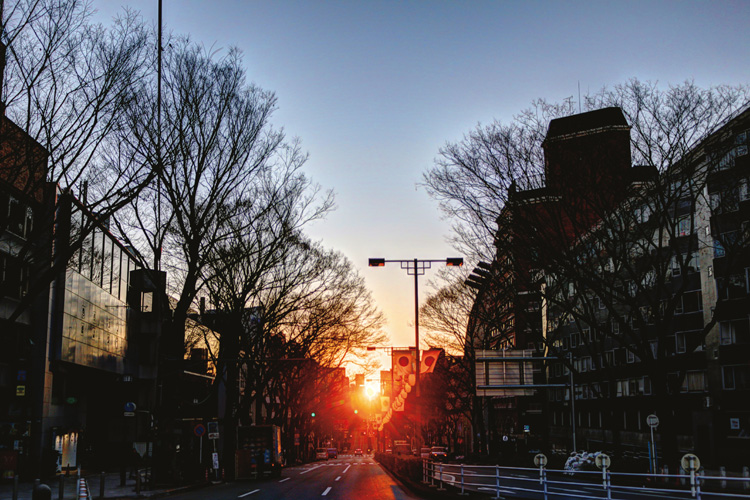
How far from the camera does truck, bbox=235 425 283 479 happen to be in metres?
38.8

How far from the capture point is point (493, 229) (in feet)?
A: 89.5

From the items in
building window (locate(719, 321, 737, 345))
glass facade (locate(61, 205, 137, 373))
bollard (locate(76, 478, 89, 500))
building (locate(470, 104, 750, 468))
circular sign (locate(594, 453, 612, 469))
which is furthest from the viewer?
building window (locate(719, 321, 737, 345))

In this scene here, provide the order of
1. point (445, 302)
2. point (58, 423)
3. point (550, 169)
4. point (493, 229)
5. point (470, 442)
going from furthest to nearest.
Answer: point (470, 442) → point (445, 302) → point (58, 423) → point (493, 229) → point (550, 169)

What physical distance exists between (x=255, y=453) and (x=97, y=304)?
1199 cm

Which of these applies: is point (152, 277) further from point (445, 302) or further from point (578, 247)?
point (445, 302)

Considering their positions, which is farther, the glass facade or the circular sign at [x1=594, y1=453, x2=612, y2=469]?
the glass facade

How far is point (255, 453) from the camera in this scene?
128 ft

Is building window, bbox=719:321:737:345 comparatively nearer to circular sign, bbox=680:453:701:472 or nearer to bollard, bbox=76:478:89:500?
circular sign, bbox=680:453:701:472

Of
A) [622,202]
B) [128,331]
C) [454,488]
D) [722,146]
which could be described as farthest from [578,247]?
[128,331]

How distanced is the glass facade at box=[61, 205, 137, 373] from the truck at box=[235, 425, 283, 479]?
29.9ft

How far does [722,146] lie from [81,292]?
3031cm

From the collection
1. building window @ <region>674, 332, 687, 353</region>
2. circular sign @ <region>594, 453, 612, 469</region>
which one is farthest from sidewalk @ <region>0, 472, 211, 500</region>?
building window @ <region>674, 332, 687, 353</region>

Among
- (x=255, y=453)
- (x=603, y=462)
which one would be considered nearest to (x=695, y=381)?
(x=255, y=453)

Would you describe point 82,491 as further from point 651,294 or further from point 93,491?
point 651,294
